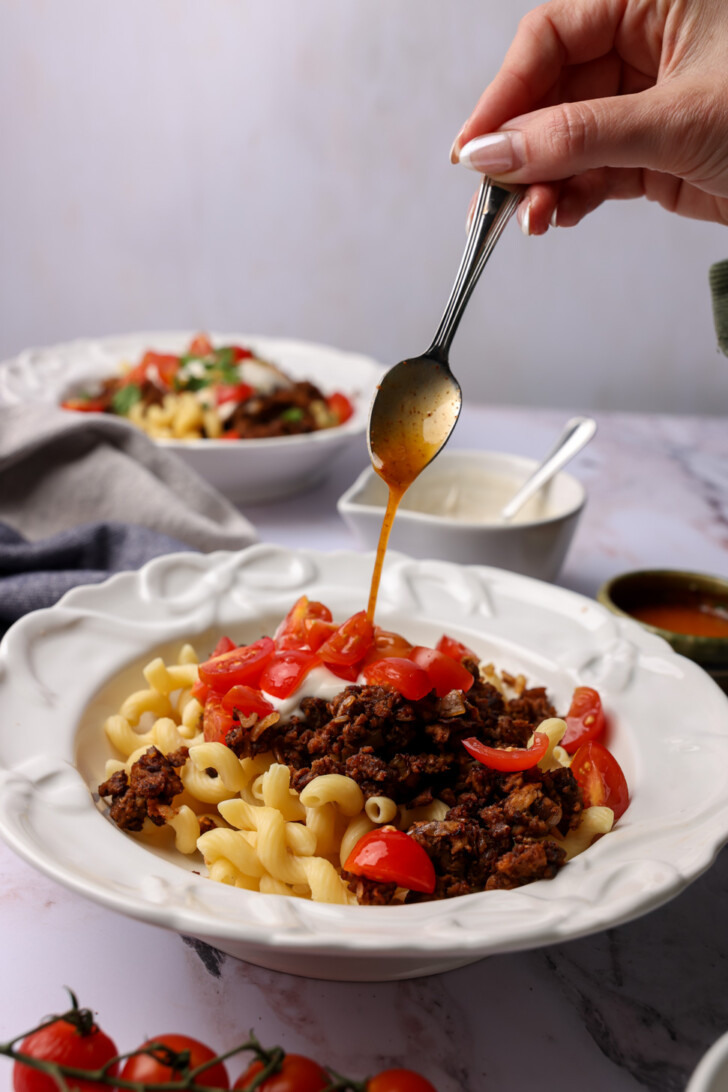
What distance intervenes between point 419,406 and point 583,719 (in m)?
0.78

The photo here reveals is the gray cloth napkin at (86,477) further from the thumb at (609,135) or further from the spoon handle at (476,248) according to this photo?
the thumb at (609,135)

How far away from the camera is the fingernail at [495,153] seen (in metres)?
2.15

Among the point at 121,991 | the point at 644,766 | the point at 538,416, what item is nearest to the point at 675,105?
the point at 644,766

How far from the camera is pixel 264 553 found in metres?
2.64

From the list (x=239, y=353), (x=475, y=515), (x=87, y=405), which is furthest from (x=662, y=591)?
(x=87, y=405)

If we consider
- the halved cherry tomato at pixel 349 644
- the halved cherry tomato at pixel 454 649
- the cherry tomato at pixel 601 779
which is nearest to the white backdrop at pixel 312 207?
the halved cherry tomato at pixel 454 649

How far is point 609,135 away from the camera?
2061 mm

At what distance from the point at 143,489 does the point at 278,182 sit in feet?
12.4

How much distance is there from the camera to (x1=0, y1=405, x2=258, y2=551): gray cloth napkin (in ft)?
10.9

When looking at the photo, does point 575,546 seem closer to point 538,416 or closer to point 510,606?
point 510,606

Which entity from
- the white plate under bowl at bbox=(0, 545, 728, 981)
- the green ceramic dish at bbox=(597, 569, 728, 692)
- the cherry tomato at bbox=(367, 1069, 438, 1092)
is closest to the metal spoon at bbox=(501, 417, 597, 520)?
the green ceramic dish at bbox=(597, 569, 728, 692)

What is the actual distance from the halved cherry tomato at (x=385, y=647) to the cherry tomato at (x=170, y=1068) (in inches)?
34.6

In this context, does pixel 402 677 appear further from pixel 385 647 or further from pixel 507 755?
pixel 507 755

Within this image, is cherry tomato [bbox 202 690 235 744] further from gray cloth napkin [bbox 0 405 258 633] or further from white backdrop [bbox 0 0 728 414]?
white backdrop [bbox 0 0 728 414]
